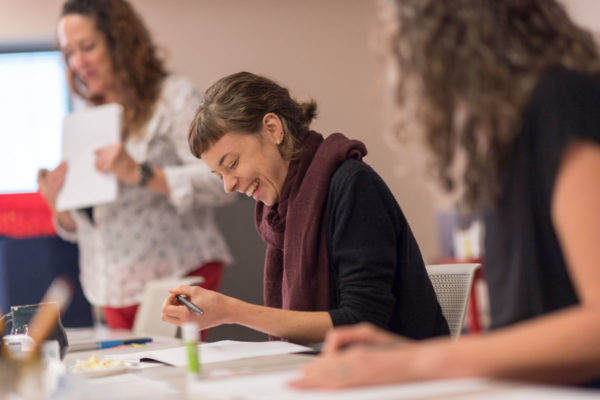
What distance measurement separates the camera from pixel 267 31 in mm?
4305

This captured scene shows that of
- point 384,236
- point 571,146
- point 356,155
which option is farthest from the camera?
point 356,155

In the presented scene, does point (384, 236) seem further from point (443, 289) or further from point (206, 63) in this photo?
point (206, 63)

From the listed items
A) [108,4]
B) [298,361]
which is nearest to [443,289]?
[298,361]

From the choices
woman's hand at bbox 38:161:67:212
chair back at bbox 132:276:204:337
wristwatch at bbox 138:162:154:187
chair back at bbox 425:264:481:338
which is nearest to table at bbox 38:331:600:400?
chair back at bbox 425:264:481:338

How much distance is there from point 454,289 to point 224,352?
51cm

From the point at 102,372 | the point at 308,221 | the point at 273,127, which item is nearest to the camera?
the point at 102,372

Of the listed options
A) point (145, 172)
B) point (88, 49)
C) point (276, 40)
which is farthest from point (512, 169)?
point (276, 40)

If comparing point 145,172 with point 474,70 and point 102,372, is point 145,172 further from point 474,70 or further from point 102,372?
point 474,70

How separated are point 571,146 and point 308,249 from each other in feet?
2.61

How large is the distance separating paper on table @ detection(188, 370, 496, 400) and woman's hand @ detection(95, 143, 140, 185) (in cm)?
167

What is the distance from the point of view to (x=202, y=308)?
143cm

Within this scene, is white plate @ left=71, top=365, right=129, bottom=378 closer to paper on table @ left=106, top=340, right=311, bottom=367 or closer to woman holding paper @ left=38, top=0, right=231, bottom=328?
paper on table @ left=106, top=340, right=311, bottom=367

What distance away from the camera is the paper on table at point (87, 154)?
248 centimetres

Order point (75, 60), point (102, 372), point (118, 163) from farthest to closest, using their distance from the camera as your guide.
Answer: point (75, 60) → point (118, 163) → point (102, 372)
